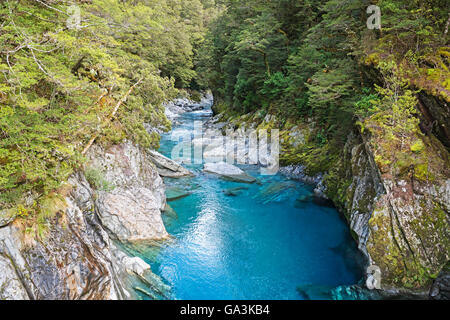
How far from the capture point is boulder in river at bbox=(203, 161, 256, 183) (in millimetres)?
14188

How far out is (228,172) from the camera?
14781mm

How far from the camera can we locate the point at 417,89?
7.71 metres

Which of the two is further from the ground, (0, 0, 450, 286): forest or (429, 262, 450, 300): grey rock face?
(0, 0, 450, 286): forest

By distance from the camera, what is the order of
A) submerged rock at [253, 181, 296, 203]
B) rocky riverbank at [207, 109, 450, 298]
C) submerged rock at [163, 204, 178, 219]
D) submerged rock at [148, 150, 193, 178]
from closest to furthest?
rocky riverbank at [207, 109, 450, 298] → submerged rock at [163, 204, 178, 219] → submerged rock at [253, 181, 296, 203] → submerged rock at [148, 150, 193, 178]

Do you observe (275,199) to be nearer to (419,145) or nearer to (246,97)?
(419,145)

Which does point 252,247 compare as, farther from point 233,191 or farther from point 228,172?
point 228,172

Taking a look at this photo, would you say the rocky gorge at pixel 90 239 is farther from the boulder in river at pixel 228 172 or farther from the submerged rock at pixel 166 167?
the boulder in river at pixel 228 172

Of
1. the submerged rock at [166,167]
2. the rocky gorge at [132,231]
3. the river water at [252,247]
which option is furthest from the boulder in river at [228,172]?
the rocky gorge at [132,231]

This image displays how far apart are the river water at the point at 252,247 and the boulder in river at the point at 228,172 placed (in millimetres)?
822

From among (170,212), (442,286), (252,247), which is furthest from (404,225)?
(170,212)

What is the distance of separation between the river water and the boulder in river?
2.70 feet

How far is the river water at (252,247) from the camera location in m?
7.17

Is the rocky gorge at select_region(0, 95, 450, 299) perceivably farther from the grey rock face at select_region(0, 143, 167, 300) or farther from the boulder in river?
the boulder in river

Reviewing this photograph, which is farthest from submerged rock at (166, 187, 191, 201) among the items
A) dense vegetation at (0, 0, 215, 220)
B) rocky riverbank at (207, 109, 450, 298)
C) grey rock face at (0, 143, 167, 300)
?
rocky riverbank at (207, 109, 450, 298)
